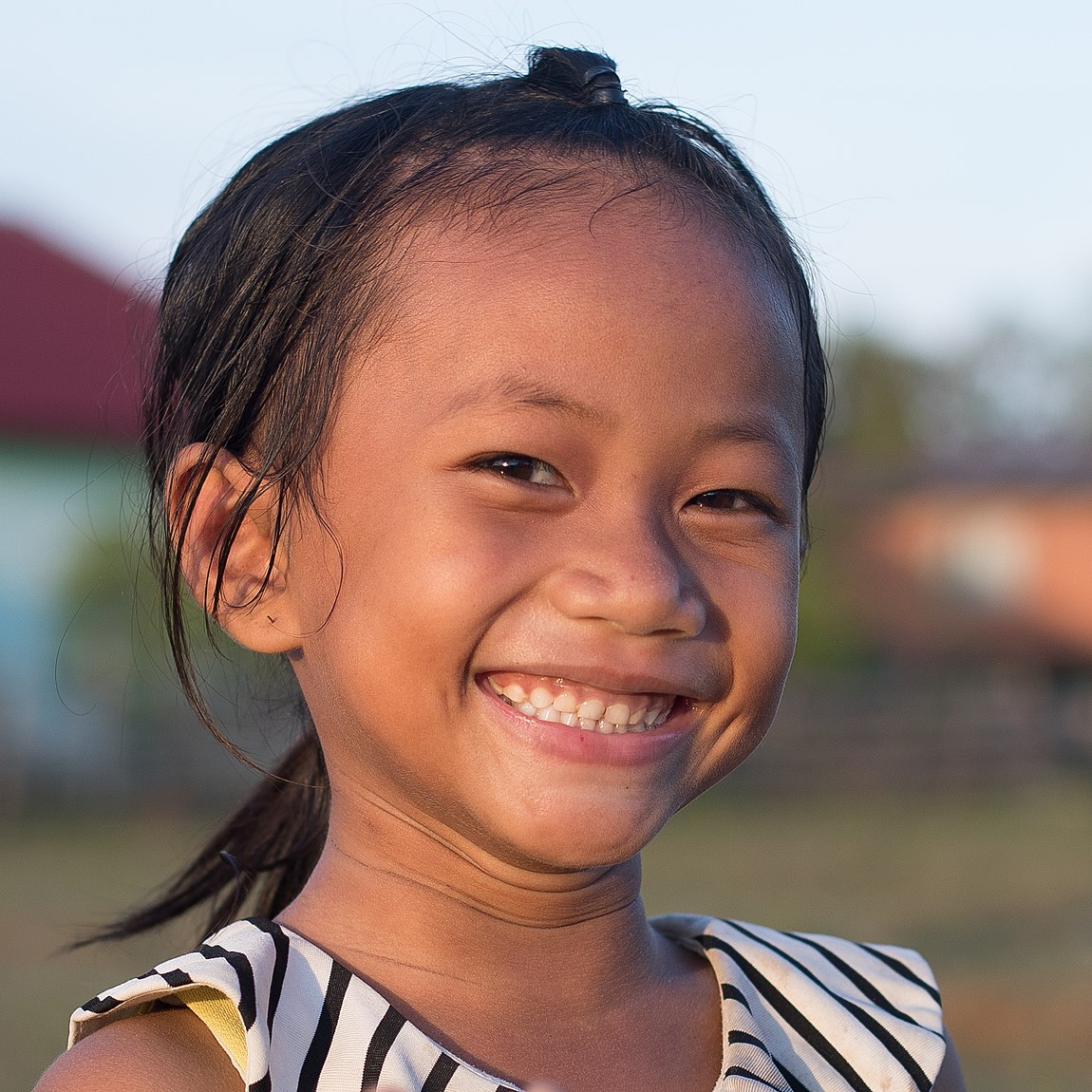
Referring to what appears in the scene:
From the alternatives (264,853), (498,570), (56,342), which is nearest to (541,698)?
(498,570)

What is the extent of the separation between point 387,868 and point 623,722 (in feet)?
1.15

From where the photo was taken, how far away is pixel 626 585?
59.7 inches

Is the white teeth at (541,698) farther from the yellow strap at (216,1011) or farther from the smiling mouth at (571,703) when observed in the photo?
the yellow strap at (216,1011)

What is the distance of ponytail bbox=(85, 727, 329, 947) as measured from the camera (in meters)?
2.12

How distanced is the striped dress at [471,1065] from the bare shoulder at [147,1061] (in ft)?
0.06

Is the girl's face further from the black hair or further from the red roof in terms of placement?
the red roof

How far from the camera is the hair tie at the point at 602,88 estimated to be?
189 cm

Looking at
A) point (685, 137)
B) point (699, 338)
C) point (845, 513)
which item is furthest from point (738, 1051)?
point (845, 513)

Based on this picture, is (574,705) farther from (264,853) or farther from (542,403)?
(264,853)

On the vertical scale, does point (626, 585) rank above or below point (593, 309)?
below

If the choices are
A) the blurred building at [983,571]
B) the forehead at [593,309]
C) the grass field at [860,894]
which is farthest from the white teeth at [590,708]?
the blurred building at [983,571]

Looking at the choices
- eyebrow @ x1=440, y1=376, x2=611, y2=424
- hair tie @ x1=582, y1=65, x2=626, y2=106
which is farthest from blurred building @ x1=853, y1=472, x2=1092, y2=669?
eyebrow @ x1=440, y1=376, x2=611, y2=424

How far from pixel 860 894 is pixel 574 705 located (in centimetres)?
737

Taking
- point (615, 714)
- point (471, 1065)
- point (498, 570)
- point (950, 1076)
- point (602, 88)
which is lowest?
point (950, 1076)
